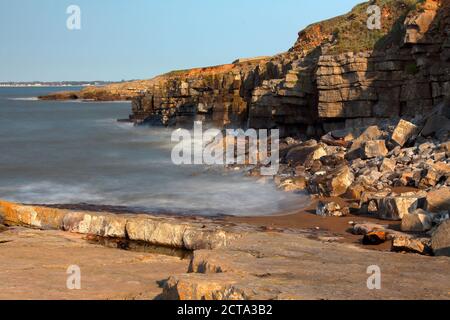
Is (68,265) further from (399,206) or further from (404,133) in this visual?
(404,133)

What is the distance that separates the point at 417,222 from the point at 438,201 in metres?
1.00

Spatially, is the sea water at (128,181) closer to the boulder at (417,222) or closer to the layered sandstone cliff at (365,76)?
the boulder at (417,222)

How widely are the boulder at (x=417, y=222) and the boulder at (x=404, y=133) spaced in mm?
8379

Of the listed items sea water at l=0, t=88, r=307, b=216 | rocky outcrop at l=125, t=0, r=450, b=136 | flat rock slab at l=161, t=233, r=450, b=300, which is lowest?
sea water at l=0, t=88, r=307, b=216

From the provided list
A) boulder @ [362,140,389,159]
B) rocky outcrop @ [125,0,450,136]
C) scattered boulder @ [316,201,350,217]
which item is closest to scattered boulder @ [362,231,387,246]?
scattered boulder @ [316,201,350,217]

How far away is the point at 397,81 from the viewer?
24469mm

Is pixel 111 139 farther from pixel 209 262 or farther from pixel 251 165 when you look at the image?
pixel 209 262

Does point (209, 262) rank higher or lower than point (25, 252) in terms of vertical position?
higher

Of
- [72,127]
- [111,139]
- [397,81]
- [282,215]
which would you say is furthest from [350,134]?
[72,127]

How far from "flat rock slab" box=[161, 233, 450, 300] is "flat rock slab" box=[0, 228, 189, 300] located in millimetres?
897

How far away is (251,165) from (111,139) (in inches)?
761

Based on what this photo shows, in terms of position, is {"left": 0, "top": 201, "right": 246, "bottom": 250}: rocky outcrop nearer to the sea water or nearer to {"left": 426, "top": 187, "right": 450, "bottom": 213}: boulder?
the sea water

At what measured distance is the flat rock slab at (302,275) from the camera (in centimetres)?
496

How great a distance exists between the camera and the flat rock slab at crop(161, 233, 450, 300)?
4.96 meters
